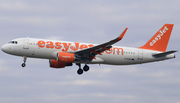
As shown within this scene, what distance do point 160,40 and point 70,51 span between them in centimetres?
1624

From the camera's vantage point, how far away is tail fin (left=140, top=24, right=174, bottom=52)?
58866mm

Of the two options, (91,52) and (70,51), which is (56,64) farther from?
(91,52)

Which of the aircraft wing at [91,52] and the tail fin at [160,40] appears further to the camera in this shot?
the tail fin at [160,40]

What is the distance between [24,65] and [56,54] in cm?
523

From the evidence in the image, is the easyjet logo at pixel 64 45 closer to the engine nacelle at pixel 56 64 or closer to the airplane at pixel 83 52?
the airplane at pixel 83 52

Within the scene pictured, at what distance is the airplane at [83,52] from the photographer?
51.4 m

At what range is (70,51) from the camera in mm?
52594

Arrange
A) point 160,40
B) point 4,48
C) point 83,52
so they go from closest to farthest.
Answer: point 83,52, point 4,48, point 160,40

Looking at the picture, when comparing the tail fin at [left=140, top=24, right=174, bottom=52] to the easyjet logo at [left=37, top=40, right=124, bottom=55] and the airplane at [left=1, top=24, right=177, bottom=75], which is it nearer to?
the airplane at [left=1, top=24, right=177, bottom=75]

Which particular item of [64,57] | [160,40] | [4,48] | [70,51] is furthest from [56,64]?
[160,40]

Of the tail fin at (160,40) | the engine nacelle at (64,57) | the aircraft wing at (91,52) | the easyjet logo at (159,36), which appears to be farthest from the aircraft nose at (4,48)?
the easyjet logo at (159,36)

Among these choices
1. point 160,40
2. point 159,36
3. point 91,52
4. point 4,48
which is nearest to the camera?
point 4,48

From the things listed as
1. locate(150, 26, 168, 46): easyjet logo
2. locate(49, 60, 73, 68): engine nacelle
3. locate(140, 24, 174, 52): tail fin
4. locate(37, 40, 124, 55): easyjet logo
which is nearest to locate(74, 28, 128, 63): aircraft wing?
locate(37, 40, 124, 55): easyjet logo

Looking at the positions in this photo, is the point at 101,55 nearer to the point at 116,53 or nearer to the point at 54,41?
the point at 116,53
